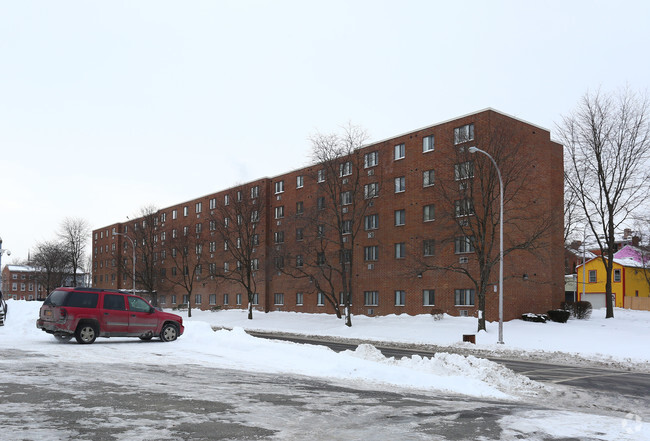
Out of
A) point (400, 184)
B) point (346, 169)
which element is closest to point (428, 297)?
point (400, 184)

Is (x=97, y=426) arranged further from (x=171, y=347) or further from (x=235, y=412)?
(x=171, y=347)

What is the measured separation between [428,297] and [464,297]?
3063mm

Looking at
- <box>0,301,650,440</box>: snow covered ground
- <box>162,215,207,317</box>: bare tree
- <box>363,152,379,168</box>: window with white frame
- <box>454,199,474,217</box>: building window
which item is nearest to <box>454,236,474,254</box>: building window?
<box>454,199,474,217</box>: building window

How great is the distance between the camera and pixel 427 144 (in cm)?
4162

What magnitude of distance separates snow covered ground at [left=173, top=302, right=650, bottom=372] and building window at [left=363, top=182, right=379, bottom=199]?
30.8ft

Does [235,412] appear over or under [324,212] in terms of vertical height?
under

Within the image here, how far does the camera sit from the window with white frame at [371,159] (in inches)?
1816

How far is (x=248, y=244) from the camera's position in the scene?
182ft

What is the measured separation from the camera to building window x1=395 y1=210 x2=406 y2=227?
43.4 metres

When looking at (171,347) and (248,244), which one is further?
(248,244)

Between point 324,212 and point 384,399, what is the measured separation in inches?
1474

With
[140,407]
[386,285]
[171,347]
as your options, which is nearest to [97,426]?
[140,407]

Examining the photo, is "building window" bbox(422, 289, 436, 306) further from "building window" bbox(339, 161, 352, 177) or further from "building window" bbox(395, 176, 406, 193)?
"building window" bbox(339, 161, 352, 177)

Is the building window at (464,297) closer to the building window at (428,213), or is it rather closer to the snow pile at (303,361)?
the building window at (428,213)
